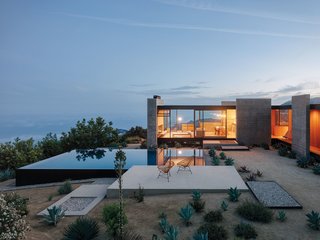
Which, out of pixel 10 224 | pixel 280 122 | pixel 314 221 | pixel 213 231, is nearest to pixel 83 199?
pixel 10 224

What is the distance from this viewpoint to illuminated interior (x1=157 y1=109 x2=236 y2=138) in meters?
21.2

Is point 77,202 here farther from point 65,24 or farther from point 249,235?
point 65,24

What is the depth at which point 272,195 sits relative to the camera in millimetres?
7742

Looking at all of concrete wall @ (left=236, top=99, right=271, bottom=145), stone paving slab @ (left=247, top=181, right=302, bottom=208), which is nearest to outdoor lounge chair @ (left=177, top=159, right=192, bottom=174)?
stone paving slab @ (left=247, top=181, right=302, bottom=208)

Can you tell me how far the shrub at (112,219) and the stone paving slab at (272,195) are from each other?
4.06 meters

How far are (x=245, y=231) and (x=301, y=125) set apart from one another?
34.5ft

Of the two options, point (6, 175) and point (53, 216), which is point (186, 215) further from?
point (6, 175)

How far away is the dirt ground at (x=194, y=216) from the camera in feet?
18.5

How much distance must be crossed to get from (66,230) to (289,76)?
29.8 metres

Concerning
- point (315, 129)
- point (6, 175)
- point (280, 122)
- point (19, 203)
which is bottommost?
point (6, 175)

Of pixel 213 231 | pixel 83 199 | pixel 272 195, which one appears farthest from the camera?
pixel 83 199

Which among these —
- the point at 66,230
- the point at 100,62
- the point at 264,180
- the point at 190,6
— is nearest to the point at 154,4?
the point at 190,6

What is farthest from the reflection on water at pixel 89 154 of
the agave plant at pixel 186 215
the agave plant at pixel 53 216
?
the agave plant at pixel 186 215

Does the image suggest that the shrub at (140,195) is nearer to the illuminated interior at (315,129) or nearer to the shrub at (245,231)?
the shrub at (245,231)
